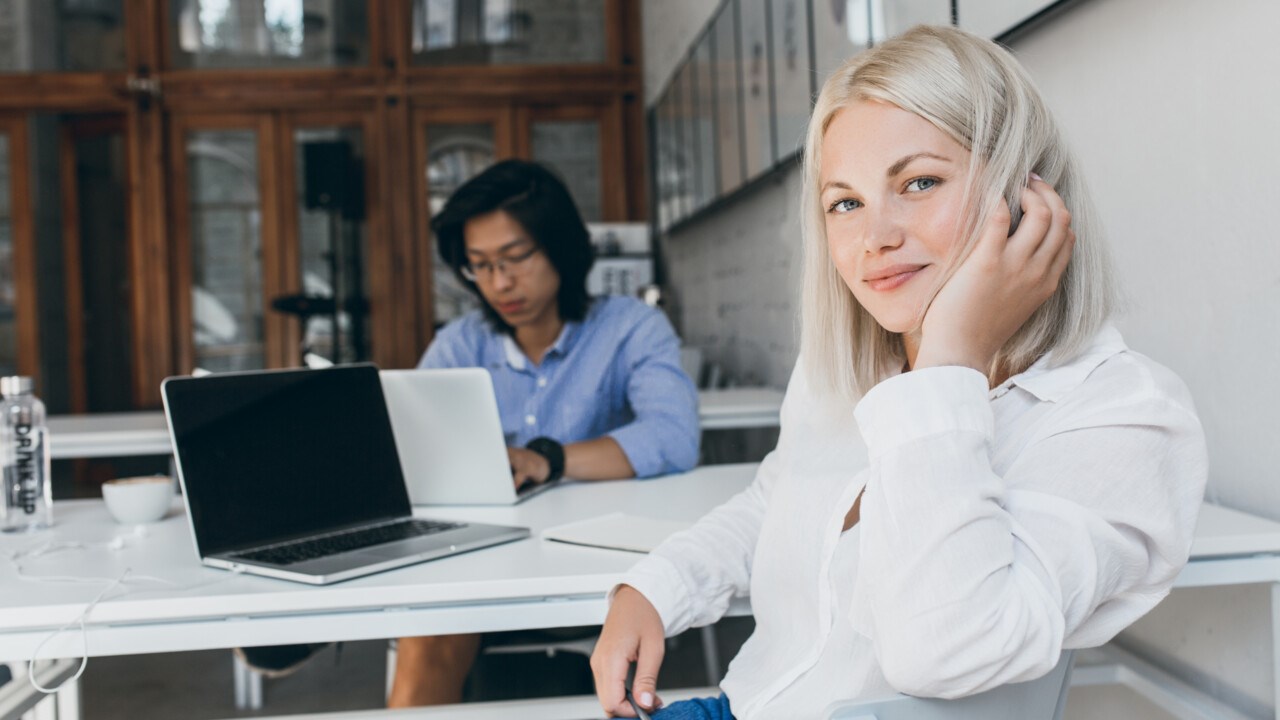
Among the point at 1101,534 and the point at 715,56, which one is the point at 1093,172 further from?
the point at 715,56

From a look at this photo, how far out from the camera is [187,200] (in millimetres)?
6492

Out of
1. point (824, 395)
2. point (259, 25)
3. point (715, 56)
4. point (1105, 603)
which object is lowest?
point (1105, 603)

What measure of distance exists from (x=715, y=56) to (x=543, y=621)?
10.6ft

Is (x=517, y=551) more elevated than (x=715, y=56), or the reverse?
(x=715, y=56)

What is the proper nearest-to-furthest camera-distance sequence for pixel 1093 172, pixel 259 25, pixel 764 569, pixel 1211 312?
1. pixel 764 569
2. pixel 1211 312
3. pixel 1093 172
4. pixel 259 25

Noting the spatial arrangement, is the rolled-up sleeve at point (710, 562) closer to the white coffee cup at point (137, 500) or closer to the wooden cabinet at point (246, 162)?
the white coffee cup at point (137, 500)

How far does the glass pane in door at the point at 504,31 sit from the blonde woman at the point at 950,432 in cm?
584

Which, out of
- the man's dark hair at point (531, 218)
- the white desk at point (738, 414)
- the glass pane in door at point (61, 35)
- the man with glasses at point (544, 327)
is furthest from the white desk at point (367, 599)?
the glass pane in door at point (61, 35)

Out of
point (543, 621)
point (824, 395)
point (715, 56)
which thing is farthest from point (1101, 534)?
point (715, 56)

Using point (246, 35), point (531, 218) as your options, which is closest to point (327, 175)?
point (246, 35)

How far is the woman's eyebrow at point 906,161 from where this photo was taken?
0.89m

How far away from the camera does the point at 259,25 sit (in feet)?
21.3

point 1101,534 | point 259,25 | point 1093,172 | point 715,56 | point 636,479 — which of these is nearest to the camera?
→ point 1101,534

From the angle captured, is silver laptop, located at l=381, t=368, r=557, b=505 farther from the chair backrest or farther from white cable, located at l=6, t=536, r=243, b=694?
the chair backrest
